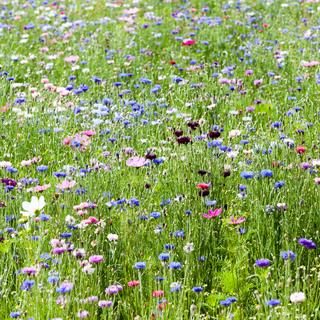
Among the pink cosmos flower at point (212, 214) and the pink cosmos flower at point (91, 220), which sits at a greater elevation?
the pink cosmos flower at point (91, 220)

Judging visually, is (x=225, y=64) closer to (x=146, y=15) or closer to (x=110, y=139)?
(x=146, y=15)

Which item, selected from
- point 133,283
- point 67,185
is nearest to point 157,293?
point 133,283

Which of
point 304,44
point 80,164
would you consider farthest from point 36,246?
point 304,44

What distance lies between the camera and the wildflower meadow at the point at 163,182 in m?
3.12

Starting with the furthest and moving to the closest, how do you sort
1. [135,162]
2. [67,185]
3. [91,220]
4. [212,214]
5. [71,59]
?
[71,59]
[135,162]
[67,185]
[212,214]
[91,220]

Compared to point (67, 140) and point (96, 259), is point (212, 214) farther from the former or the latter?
point (67, 140)

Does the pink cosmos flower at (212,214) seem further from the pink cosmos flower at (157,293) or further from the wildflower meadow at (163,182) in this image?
the pink cosmos flower at (157,293)

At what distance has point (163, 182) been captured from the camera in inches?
159

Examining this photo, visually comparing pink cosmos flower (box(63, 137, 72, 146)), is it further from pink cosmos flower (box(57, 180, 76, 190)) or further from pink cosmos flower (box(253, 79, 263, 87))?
pink cosmos flower (box(253, 79, 263, 87))

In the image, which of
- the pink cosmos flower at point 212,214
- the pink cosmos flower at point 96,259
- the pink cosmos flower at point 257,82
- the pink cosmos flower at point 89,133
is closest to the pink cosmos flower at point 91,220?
the pink cosmos flower at point 96,259

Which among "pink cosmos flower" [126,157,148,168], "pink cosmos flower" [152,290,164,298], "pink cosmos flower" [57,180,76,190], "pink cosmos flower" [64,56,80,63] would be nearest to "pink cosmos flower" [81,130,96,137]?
"pink cosmos flower" [126,157,148,168]

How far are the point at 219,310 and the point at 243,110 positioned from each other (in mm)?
2510

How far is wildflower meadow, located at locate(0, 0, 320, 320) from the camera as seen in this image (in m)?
3.12

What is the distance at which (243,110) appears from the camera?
5457 millimetres
